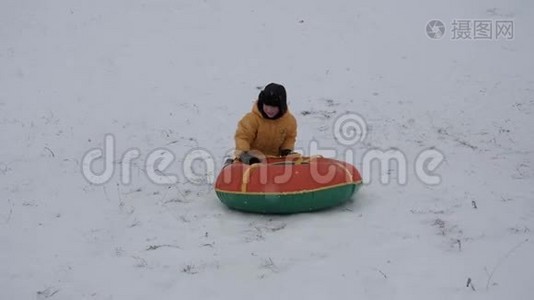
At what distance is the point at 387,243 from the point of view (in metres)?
5.48

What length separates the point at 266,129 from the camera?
684cm

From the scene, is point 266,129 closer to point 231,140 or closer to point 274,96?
point 274,96

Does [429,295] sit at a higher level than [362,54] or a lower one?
lower

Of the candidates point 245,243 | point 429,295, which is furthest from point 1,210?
point 429,295

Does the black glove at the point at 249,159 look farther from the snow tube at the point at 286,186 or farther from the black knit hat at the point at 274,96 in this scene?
the black knit hat at the point at 274,96

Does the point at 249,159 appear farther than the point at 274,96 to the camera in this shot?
Yes

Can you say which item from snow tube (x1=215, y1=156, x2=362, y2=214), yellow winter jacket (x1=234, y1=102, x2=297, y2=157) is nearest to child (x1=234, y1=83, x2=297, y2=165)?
yellow winter jacket (x1=234, y1=102, x2=297, y2=157)

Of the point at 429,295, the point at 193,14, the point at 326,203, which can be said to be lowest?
the point at 429,295

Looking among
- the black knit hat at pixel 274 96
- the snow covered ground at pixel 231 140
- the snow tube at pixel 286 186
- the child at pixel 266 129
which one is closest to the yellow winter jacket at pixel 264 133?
the child at pixel 266 129

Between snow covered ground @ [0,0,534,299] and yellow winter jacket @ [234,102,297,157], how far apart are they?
32.5 inches

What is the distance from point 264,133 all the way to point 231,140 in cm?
243

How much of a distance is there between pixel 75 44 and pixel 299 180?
8798 mm

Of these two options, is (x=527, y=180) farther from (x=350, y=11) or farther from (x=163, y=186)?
(x=350, y=11)

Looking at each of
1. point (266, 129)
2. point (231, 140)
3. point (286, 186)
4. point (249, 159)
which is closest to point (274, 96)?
point (266, 129)
